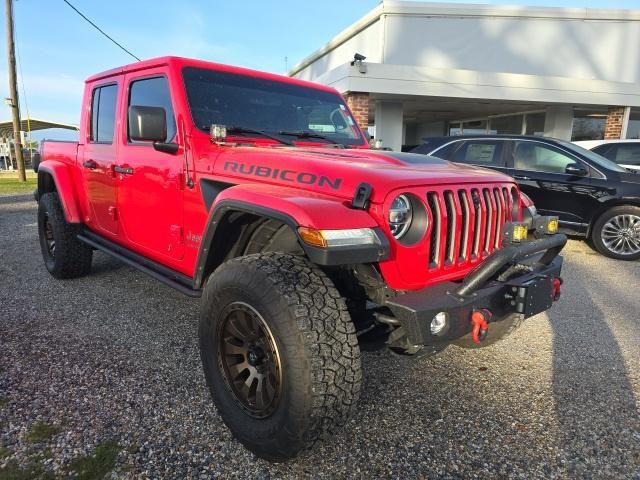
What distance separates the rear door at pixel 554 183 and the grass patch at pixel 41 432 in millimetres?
6206

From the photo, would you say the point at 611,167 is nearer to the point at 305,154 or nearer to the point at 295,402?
the point at 305,154

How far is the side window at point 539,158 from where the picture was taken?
6590 millimetres

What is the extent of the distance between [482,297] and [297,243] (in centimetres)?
93

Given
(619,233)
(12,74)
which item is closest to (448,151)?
(619,233)

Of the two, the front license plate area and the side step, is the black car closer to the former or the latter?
the front license plate area

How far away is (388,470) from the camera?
208 cm

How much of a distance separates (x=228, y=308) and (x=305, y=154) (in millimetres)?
949

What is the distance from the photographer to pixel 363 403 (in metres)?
2.60

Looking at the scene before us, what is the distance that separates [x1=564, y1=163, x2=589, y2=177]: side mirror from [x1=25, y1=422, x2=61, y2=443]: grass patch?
6558mm

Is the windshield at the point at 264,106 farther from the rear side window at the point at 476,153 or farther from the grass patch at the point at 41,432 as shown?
the rear side window at the point at 476,153

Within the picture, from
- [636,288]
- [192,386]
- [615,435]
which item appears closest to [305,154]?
[192,386]

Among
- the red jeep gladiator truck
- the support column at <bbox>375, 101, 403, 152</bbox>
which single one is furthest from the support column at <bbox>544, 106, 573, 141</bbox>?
the red jeep gladiator truck

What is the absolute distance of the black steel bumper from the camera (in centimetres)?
193

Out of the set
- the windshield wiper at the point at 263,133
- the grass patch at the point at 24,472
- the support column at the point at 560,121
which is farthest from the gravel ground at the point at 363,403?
the support column at the point at 560,121
